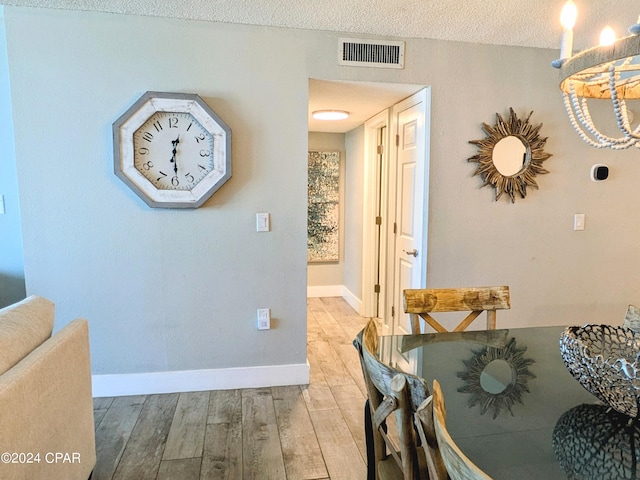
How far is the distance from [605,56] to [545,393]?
98cm

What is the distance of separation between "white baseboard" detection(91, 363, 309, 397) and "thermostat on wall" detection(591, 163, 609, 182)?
2.52 meters

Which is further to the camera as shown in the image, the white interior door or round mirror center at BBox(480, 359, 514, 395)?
Result: the white interior door

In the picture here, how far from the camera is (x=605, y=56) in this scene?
1.14 metres

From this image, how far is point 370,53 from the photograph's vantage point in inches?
104

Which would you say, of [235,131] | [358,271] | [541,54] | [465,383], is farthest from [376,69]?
[358,271]

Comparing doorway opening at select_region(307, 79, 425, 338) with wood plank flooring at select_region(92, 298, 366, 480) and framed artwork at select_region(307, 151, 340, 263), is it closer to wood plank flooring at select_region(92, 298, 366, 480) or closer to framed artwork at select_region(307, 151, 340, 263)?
framed artwork at select_region(307, 151, 340, 263)

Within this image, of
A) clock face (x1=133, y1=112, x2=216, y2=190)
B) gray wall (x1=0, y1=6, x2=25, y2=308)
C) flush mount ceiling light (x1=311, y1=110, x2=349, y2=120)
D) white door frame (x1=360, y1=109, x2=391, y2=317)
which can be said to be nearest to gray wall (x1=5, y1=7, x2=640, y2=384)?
clock face (x1=133, y1=112, x2=216, y2=190)

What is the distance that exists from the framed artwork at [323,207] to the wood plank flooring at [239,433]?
239 cm

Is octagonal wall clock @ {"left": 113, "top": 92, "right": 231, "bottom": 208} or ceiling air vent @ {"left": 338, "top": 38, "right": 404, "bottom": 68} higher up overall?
ceiling air vent @ {"left": 338, "top": 38, "right": 404, "bottom": 68}

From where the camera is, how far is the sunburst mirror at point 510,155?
286cm

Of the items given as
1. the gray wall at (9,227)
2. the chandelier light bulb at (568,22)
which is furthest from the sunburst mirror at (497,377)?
the gray wall at (9,227)

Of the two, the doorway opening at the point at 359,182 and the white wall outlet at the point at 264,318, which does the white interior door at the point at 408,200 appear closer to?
the doorway opening at the point at 359,182

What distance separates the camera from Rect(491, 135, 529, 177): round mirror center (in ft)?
9.45

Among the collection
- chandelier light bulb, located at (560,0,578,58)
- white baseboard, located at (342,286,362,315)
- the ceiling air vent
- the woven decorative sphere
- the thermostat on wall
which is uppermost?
the ceiling air vent
